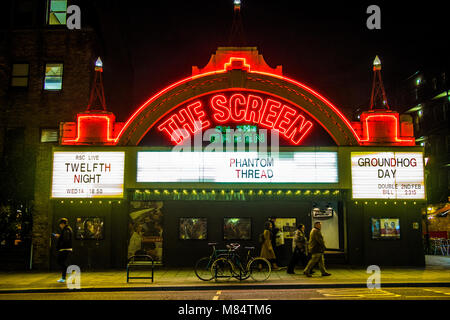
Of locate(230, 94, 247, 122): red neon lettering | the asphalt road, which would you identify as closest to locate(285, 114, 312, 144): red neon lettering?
locate(230, 94, 247, 122): red neon lettering

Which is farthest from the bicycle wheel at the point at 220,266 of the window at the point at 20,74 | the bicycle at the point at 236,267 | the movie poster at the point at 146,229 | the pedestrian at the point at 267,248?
the window at the point at 20,74

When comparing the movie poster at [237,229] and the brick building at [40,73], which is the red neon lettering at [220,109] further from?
the brick building at [40,73]

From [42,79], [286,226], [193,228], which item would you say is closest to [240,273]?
[193,228]

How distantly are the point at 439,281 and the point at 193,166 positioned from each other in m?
9.57

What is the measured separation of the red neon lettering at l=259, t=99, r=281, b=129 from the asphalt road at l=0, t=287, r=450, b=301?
7.34 m

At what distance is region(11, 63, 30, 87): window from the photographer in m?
21.7

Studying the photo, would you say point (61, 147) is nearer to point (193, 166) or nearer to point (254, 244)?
point (193, 166)

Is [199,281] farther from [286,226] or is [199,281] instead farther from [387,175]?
[387,175]

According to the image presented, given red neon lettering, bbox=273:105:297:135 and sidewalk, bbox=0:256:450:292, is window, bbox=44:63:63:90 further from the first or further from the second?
red neon lettering, bbox=273:105:297:135

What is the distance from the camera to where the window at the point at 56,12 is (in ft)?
72.6

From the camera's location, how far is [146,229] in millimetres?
18203

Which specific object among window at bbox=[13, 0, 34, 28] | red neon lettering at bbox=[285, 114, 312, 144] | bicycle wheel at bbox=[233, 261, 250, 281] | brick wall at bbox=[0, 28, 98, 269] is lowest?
bicycle wheel at bbox=[233, 261, 250, 281]

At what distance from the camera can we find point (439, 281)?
1350 cm

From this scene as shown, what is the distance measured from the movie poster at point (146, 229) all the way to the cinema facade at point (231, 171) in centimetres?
4
